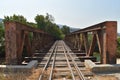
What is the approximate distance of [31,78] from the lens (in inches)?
298

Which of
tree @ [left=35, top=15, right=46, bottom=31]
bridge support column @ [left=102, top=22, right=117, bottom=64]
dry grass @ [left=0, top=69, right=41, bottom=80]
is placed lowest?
dry grass @ [left=0, top=69, right=41, bottom=80]

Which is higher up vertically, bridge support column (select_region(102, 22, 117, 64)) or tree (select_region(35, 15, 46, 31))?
tree (select_region(35, 15, 46, 31))

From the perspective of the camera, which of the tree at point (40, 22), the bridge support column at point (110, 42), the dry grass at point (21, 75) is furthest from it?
the tree at point (40, 22)

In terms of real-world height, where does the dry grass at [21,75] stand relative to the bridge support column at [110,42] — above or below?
below

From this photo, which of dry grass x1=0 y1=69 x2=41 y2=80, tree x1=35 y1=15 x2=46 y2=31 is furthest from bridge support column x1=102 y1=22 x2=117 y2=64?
tree x1=35 y1=15 x2=46 y2=31

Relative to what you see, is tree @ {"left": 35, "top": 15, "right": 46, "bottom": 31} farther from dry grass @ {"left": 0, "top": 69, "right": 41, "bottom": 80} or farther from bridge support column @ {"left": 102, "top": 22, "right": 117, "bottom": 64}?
dry grass @ {"left": 0, "top": 69, "right": 41, "bottom": 80}

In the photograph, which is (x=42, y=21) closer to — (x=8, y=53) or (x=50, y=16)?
(x=50, y=16)

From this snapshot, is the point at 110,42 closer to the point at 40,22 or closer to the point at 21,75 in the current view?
the point at 21,75

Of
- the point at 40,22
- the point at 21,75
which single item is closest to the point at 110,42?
the point at 21,75

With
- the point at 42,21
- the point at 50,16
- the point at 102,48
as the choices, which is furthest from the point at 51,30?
the point at 102,48

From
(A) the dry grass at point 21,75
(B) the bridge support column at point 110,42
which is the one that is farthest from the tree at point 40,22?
(A) the dry grass at point 21,75

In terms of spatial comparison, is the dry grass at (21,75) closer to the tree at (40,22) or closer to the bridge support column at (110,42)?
the bridge support column at (110,42)

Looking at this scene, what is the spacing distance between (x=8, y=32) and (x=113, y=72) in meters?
5.00

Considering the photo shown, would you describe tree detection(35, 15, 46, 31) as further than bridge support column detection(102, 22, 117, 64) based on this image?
Yes
